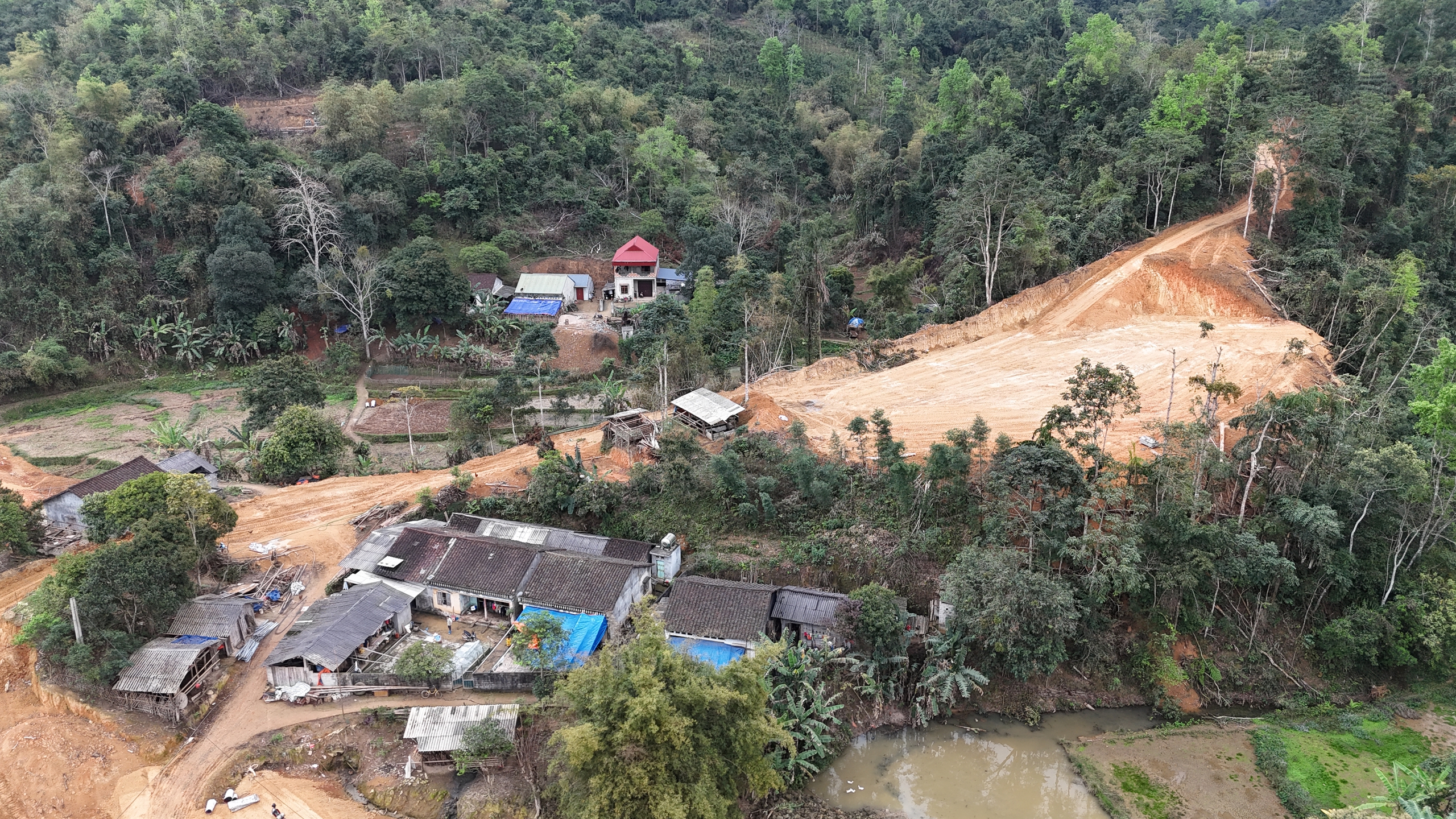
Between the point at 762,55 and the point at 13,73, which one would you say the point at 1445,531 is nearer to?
the point at 762,55

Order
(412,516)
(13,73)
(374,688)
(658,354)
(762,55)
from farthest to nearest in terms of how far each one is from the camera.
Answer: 1. (762,55)
2. (13,73)
3. (658,354)
4. (412,516)
5. (374,688)

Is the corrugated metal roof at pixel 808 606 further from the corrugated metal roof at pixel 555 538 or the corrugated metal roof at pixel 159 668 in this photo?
the corrugated metal roof at pixel 159 668

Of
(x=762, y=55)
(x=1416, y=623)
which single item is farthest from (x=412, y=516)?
(x=762, y=55)

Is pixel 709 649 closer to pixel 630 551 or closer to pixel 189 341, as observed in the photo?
pixel 630 551

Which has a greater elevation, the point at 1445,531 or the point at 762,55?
the point at 762,55

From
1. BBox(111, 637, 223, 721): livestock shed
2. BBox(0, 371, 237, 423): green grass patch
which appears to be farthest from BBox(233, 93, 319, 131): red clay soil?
BBox(111, 637, 223, 721): livestock shed

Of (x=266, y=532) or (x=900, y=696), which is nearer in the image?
(x=900, y=696)
